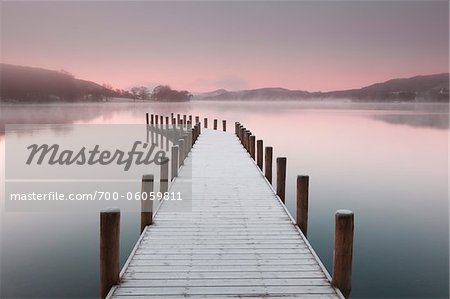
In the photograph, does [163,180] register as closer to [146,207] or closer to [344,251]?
[146,207]

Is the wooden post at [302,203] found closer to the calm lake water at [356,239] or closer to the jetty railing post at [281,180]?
the jetty railing post at [281,180]

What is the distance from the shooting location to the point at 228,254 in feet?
20.0

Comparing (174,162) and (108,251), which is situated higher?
(174,162)

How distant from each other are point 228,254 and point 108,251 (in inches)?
72.2

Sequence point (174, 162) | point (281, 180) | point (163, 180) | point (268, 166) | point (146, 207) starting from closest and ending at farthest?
point (146, 207) → point (163, 180) → point (281, 180) → point (174, 162) → point (268, 166)

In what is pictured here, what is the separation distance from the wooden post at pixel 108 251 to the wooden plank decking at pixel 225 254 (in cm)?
16

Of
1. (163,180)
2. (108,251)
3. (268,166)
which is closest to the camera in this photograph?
(108,251)

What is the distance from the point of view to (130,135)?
1652 inches

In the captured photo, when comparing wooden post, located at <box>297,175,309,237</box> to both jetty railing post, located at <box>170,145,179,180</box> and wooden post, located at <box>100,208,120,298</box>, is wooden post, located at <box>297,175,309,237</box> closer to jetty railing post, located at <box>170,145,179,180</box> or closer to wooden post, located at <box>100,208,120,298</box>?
wooden post, located at <box>100,208,120,298</box>

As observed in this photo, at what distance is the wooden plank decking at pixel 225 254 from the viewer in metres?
5.04

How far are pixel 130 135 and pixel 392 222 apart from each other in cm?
3270

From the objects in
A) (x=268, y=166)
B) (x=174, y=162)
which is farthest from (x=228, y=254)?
(x=268, y=166)

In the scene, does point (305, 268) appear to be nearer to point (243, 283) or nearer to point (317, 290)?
point (317, 290)

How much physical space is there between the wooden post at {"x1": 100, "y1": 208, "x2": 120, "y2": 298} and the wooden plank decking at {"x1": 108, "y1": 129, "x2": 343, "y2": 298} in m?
0.16
